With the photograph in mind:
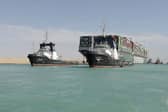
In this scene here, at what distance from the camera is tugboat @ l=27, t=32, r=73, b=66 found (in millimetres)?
100938

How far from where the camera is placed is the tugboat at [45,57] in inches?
3974

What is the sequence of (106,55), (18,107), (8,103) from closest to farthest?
(18,107), (8,103), (106,55)

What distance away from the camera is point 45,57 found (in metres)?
104

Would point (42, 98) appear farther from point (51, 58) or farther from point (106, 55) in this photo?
point (51, 58)

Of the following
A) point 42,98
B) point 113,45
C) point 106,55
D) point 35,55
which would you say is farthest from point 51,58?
point 42,98

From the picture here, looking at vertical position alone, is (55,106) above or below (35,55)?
below

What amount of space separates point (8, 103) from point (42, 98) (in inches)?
128

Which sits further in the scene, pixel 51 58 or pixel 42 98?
pixel 51 58

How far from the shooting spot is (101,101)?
2064 centimetres

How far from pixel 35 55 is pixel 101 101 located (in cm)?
8166

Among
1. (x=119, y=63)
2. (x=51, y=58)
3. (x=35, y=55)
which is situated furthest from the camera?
(x=51, y=58)

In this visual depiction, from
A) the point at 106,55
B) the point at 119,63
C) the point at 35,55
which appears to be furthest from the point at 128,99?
the point at 35,55

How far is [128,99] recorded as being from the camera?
2181 centimetres

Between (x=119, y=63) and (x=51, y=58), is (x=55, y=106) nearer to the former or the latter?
(x=119, y=63)
